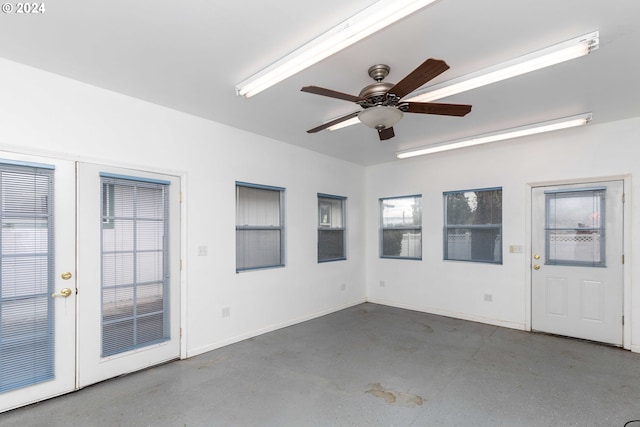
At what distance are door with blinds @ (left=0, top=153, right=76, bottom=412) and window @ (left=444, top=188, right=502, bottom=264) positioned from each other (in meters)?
5.12

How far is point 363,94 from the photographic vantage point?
2.36m

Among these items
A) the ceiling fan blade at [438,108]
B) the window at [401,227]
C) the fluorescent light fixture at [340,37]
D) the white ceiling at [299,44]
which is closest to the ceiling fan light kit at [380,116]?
the ceiling fan blade at [438,108]

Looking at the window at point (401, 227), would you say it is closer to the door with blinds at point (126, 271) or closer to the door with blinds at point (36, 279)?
the door with blinds at point (126, 271)

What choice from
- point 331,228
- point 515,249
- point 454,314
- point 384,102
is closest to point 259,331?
point 331,228

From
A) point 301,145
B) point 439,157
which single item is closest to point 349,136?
point 301,145

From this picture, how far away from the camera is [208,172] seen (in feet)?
12.6

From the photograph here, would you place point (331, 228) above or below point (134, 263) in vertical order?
above

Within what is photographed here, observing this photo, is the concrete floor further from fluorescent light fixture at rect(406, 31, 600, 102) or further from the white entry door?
fluorescent light fixture at rect(406, 31, 600, 102)

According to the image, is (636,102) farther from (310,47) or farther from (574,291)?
(310,47)

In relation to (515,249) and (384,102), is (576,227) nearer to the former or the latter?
(515,249)

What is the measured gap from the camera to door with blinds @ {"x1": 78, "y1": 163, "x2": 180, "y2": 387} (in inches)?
115

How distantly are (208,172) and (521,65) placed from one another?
3312mm

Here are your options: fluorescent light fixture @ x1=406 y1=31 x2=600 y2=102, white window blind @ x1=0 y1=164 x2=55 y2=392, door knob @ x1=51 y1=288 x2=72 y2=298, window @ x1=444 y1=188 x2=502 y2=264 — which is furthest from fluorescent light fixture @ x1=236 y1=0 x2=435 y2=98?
window @ x1=444 y1=188 x2=502 y2=264

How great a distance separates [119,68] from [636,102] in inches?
203
